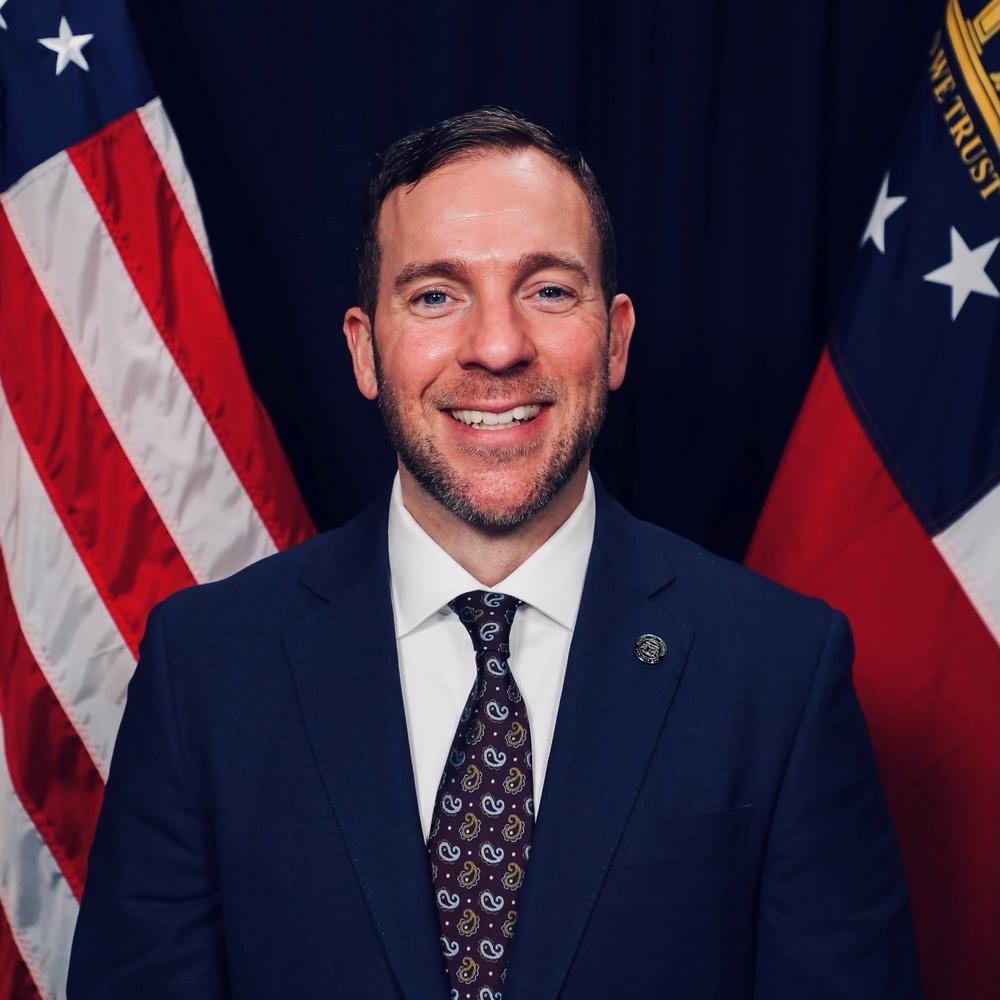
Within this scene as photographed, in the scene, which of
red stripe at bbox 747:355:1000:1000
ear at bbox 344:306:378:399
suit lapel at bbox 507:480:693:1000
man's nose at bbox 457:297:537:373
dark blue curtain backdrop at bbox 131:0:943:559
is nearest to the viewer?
suit lapel at bbox 507:480:693:1000

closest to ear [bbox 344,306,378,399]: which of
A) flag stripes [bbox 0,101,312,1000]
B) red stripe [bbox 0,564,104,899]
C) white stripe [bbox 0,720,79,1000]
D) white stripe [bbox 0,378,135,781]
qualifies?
flag stripes [bbox 0,101,312,1000]

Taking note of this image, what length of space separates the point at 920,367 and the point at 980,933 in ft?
3.26

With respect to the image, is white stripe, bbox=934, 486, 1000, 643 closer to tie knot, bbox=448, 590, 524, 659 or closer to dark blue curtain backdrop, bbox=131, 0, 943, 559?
dark blue curtain backdrop, bbox=131, 0, 943, 559

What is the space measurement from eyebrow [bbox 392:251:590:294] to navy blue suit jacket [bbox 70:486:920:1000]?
0.42 metres

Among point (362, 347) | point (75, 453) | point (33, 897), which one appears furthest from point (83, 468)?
point (33, 897)

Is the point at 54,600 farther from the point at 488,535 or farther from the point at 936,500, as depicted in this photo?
the point at 936,500

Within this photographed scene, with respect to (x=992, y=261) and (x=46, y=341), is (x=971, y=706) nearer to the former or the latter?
(x=992, y=261)

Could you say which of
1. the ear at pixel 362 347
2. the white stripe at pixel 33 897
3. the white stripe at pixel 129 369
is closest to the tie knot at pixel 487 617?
the ear at pixel 362 347

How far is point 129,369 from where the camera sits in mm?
2230

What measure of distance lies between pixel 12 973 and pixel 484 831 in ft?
3.73

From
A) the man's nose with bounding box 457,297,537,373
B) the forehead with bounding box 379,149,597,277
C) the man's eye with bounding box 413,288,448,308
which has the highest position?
the forehead with bounding box 379,149,597,277

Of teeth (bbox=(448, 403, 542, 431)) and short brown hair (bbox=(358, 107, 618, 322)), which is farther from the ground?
short brown hair (bbox=(358, 107, 618, 322))

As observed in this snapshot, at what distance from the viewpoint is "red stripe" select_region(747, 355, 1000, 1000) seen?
6.91 feet

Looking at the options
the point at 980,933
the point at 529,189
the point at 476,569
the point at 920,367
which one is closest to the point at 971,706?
the point at 980,933
